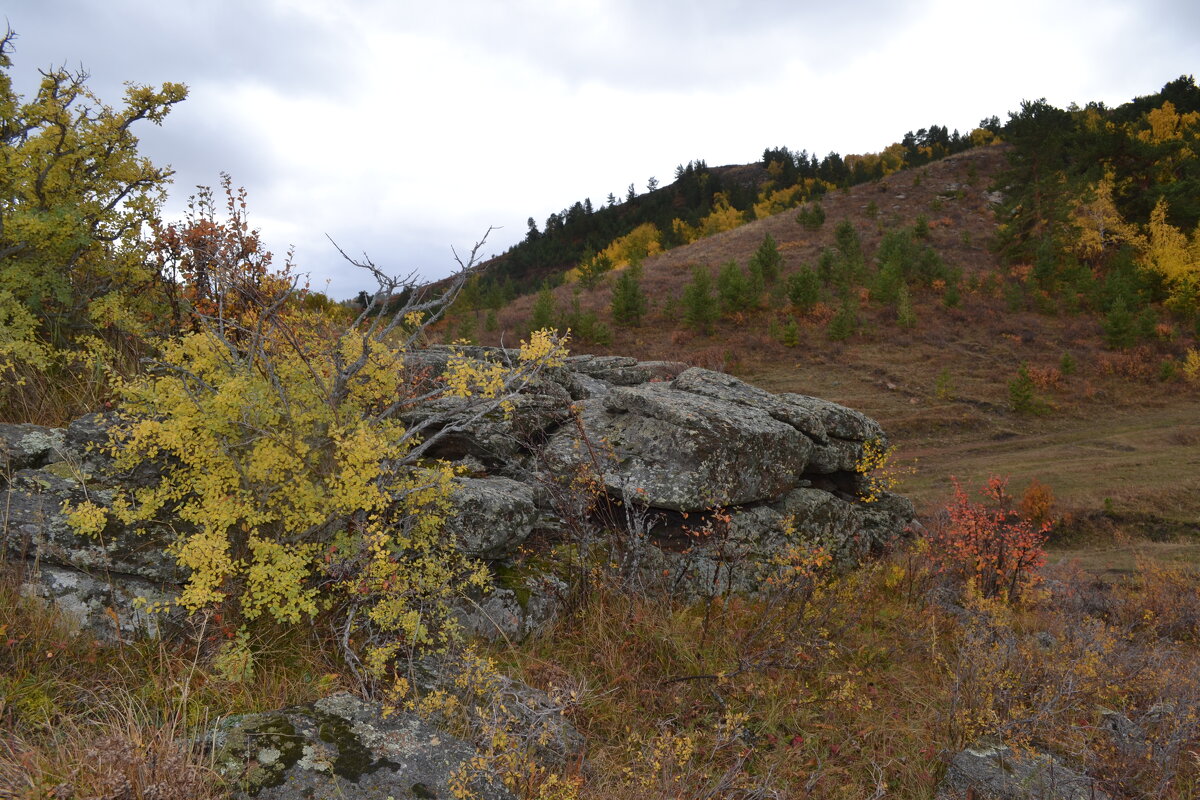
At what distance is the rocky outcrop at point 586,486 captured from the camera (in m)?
3.83

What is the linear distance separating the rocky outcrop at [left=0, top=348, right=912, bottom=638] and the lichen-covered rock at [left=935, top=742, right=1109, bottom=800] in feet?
6.66

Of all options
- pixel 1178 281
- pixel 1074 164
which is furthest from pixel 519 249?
pixel 1178 281

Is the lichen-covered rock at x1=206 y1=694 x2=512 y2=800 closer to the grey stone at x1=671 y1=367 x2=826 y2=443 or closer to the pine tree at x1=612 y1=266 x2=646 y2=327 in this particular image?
the grey stone at x1=671 y1=367 x2=826 y2=443

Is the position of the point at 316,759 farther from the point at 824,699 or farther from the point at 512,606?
the point at 824,699

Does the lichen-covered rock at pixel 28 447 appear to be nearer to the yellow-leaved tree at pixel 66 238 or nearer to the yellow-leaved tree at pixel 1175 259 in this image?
the yellow-leaved tree at pixel 66 238

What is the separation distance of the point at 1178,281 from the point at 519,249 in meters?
70.9

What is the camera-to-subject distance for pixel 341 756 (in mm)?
2877

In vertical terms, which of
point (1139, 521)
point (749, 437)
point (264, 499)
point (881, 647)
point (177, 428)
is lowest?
point (1139, 521)

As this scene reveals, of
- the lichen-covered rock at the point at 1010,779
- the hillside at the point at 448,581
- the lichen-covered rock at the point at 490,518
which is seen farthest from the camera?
the lichen-covered rock at the point at 490,518

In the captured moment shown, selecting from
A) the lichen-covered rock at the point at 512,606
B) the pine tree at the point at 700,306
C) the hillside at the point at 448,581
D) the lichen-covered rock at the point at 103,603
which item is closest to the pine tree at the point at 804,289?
the pine tree at the point at 700,306

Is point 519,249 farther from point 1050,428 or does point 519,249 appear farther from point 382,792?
point 382,792

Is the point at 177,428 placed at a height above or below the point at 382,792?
above

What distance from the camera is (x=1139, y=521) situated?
15.3 metres

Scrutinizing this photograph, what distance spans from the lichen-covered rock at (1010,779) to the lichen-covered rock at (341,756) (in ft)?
9.50
